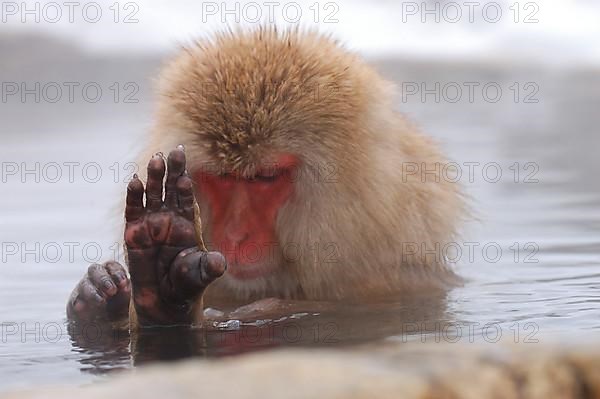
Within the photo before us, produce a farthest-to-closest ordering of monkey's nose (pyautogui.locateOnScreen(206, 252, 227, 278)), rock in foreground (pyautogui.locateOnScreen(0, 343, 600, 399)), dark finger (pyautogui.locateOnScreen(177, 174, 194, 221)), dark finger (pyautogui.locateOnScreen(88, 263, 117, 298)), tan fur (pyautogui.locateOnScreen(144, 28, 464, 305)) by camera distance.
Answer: tan fur (pyautogui.locateOnScreen(144, 28, 464, 305)) < dark finger (pyautogui.locateOnScreen(88, 263, 117, 298)) < dark finger (pyautogui.locateOnScreen(177, 174, 194, 221)) < monkey's nose (pyautogui.locateOnScreen(206, 252, 227, 278)) < rock in foreground (pyautogui.locateOnScreen(0, 343, 600, 399))

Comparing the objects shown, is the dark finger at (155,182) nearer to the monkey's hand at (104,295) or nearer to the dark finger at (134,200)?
the dark finger at (134,200)

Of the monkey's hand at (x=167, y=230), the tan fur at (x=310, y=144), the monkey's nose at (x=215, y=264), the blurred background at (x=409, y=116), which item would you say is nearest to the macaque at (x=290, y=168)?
the tan fur at (x=310, y=144)

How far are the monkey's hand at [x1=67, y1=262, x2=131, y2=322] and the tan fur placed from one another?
0.64 metres

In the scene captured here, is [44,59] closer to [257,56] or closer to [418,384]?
[257,56]

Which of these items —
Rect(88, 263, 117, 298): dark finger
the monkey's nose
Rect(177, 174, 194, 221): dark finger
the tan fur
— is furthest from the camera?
the tan fur

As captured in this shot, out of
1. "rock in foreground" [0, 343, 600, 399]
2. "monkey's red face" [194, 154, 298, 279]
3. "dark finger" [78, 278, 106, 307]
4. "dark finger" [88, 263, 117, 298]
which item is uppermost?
"monkey's red face" [194, 154, 298, 279]

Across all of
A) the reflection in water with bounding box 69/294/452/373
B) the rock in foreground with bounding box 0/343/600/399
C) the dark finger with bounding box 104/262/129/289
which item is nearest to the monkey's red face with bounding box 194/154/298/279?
the reflection in water with bounding box 69/294/452/373

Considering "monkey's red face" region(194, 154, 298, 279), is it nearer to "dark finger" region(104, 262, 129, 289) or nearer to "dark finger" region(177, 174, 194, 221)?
"dark finger" region(104, 262, 129, 289)

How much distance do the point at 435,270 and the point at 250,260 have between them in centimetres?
100

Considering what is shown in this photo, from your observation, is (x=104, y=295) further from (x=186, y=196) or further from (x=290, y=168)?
(x=290, y=168)

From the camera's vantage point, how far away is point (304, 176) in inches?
211

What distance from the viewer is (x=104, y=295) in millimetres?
4770

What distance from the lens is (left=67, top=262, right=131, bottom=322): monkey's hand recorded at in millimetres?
4750

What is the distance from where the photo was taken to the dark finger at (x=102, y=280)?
4.73m
